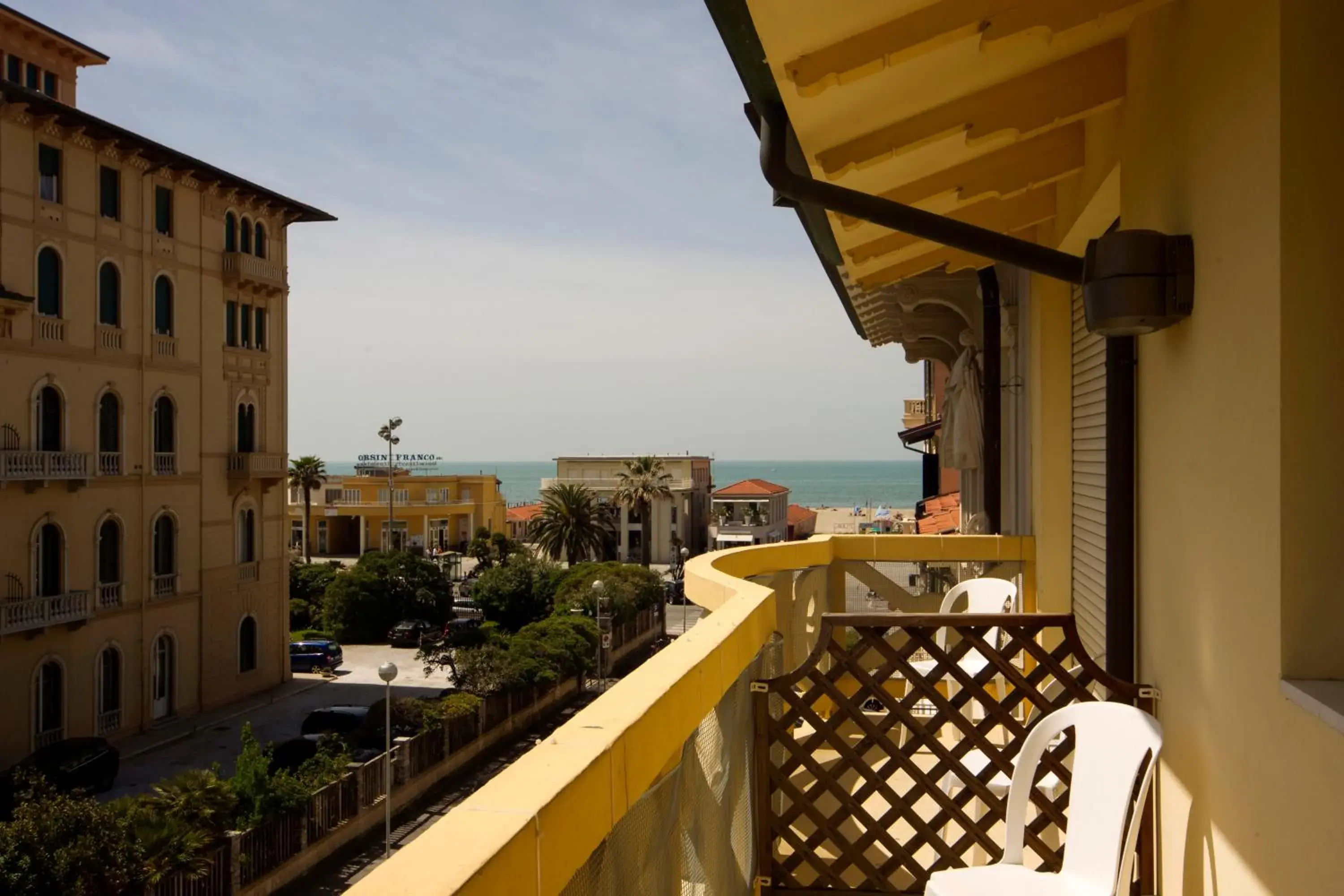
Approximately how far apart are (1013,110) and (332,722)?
26035mm

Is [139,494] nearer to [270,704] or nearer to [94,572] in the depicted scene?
[94,572]

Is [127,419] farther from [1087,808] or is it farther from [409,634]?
[1087,808]

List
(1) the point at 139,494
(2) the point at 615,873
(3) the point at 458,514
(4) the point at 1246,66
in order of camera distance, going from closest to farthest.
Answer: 1. (2) the point at 615,873
2. (4) the point at 1246,66
3. (1) the point at 139,494
4. (3) the point at 458,514

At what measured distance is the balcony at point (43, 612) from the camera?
2361 centimetres

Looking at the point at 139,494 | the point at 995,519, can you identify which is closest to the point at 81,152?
the point at 139,494

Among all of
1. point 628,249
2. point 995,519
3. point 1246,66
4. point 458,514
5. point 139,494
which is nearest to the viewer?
point 1246,66

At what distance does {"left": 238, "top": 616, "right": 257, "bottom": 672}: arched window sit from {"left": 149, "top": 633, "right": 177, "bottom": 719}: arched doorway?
10.2ft

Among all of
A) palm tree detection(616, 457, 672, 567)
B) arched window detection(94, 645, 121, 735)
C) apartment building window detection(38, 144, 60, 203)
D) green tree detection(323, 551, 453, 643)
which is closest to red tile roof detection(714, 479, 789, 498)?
palm tree detection(616, 457, 672, 567)

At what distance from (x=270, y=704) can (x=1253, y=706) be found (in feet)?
Answer: 107

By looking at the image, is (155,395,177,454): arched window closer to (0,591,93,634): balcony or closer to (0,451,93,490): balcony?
(0,451,93,490): balcony

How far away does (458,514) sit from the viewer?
7612 centimetres

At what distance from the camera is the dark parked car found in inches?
1715

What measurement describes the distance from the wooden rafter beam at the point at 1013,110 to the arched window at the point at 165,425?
27.7m

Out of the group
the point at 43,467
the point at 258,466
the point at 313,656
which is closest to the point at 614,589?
the point at 313,656
